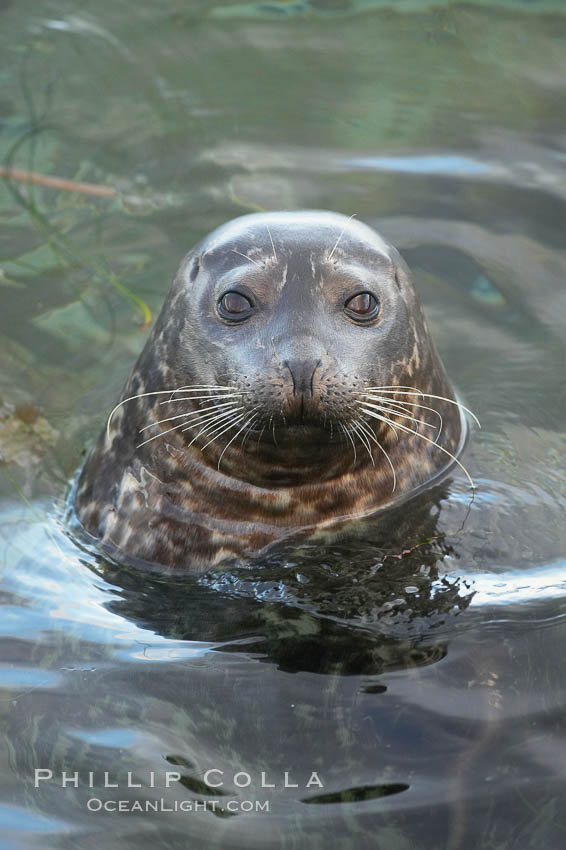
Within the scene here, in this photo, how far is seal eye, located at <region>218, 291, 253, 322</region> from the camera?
4425mm

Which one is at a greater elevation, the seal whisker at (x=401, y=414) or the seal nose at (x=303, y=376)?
the seal nose at (x=303, y=376)

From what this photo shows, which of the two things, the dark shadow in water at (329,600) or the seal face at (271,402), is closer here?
the dark shadow in water at (329,600)

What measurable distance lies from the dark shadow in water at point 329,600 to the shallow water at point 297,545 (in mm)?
11

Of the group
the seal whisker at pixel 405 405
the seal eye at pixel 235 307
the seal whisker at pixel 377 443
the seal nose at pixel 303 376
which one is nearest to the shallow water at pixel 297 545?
the seal whisker at pixel 377 443

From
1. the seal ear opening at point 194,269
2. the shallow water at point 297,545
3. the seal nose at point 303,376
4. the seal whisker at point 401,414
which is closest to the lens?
the shallow water at point 297,545

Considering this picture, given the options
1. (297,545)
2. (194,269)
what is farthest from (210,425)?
(194,269)

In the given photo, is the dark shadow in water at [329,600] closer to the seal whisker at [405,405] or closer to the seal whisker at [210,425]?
the seal whisker at [405,405]

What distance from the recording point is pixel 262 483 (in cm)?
467

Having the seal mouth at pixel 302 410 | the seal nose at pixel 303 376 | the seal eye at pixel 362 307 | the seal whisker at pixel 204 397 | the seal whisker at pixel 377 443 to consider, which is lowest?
the seal whisker at pixel 377 443

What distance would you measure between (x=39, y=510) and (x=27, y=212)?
2928mm

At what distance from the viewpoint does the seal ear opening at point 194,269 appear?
478 centimetres

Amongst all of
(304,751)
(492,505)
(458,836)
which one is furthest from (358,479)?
(458,836)

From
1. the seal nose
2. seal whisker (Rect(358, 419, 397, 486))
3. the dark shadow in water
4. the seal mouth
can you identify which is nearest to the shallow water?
the dark shadow in water

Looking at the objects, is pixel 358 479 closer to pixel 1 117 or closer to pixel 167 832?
pixel 167 832
